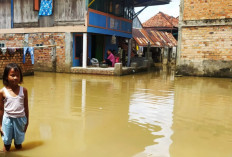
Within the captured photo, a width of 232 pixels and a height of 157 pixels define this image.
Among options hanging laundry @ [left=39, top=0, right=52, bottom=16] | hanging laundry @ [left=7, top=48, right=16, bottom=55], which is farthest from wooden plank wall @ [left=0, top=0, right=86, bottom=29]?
hanging laundry @ [left=7, top=48, right=16, bottom=55]

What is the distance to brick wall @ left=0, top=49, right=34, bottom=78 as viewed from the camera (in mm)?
11094

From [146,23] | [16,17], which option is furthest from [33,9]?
[146,23]

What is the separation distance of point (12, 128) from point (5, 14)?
49.0 feet

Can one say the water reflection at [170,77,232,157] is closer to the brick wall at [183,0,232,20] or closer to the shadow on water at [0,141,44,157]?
the shadow on water at [0,141,44,157]

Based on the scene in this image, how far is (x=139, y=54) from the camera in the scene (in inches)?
1020

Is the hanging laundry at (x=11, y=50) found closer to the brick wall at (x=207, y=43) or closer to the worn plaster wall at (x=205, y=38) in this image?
the worn plaster wall at (x=205, y=38)

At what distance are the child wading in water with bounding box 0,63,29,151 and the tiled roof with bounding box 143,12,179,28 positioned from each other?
28.0 meters

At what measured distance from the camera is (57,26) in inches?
580

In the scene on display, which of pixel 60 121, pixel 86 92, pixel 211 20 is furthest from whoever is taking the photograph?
pixel 211 20

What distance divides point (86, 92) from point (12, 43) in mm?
10213

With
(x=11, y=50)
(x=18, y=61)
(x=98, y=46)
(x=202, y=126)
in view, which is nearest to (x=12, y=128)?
(x=202, y=126)

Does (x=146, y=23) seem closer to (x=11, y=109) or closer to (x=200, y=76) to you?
(x=200, y=76)

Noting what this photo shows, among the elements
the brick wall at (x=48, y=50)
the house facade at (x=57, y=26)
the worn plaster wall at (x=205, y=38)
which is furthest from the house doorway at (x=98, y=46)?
the worn plaster wall at (x=205, y=38)

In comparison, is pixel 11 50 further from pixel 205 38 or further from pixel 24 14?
pixel 205 38
